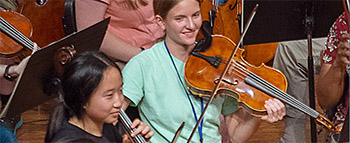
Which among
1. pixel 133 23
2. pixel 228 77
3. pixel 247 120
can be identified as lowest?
pixel 247 120

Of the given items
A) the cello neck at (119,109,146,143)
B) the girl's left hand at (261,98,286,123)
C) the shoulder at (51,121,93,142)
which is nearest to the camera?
the shoulder at (51,121,93,142)

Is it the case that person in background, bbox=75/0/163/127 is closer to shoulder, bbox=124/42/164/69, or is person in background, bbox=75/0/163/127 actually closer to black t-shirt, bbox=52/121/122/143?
shoulder, bbox=124/42/164/69

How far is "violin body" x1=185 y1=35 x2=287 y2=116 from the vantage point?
1103 millimetres

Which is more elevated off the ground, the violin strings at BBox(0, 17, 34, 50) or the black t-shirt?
the violin strings at BBox(0, 17, 34, 50)

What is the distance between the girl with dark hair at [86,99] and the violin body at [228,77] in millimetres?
245

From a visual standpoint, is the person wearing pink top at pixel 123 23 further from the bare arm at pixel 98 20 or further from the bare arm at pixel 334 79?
the bare arm at pixel 334 79

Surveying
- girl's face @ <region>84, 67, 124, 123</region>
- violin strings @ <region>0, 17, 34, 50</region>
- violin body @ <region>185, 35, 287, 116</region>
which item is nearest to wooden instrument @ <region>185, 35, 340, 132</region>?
violin body @ <region>185, 35, 287, 116</region>

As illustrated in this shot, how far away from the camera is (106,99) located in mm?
915

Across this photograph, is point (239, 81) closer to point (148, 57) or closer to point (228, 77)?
point (228, 77)

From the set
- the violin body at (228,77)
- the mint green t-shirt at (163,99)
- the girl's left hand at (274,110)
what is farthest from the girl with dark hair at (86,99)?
the girl's left hand at (274,110)

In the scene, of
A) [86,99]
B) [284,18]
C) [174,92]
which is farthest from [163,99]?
[284,18]

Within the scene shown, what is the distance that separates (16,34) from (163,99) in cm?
36

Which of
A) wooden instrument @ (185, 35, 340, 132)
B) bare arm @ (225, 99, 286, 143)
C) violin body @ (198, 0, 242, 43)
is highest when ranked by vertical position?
violin body @ (198, 0, 242, 43)

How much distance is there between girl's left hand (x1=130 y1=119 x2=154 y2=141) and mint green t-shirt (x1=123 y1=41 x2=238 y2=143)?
3.3 inches
